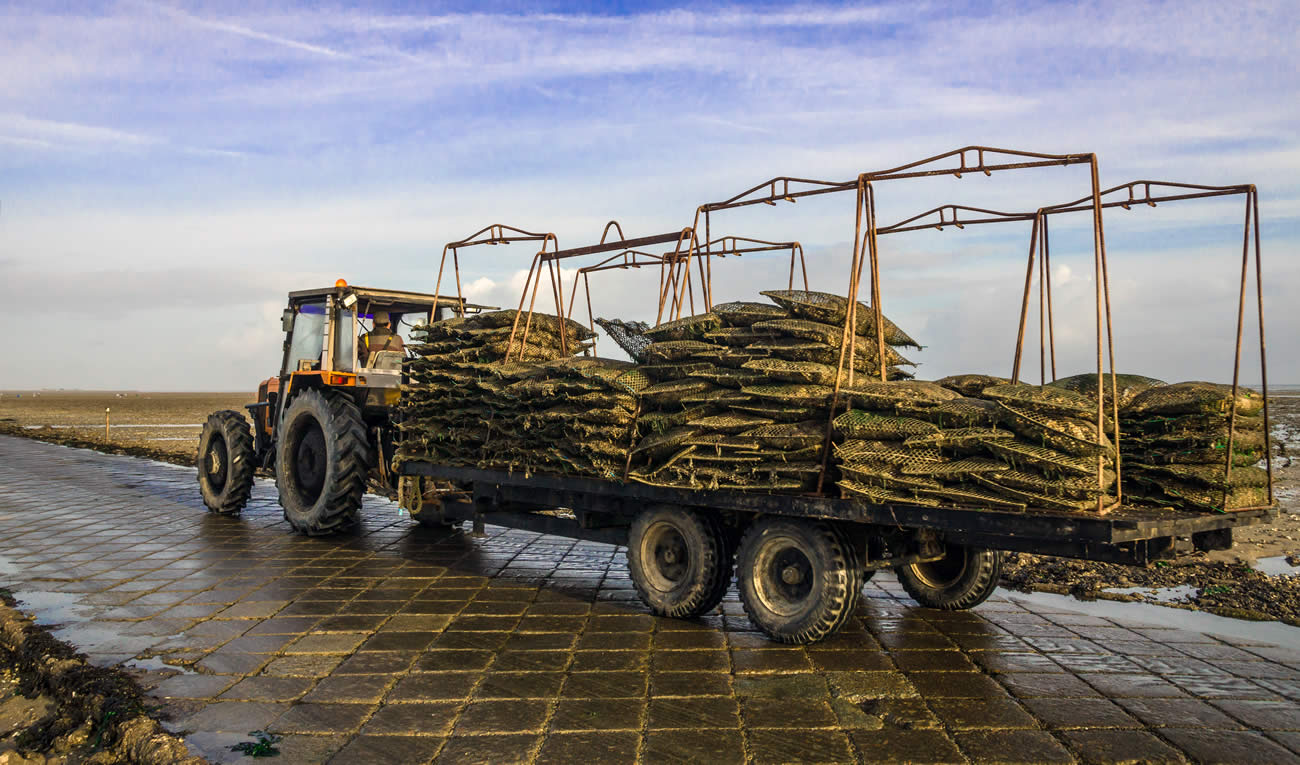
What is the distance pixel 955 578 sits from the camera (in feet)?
22.6

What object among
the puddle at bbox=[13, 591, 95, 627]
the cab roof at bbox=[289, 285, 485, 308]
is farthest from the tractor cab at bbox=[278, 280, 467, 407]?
the puddle at bbox=[13, 591, 95, 627]

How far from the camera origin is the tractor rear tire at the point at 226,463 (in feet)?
37.3

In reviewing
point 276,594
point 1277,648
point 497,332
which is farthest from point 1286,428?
point 276,594

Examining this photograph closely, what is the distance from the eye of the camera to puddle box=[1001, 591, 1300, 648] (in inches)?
245

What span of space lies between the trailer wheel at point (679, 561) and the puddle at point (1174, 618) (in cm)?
273

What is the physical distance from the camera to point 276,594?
23.6ft

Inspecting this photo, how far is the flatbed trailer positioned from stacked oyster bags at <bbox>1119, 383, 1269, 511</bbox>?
18cm

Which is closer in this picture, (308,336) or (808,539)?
(808,539)

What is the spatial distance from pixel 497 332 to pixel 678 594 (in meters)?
3.25

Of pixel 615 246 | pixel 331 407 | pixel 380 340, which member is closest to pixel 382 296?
pixel 380 340

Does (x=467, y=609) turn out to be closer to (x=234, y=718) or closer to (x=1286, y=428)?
(x=234, y=718)

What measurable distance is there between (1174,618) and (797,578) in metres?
3.12

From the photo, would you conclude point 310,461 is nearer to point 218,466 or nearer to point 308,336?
point 308,336

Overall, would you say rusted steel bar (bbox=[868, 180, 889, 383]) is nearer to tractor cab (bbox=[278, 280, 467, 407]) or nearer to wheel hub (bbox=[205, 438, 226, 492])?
Result: tractor cab (bbox=[278, 280, 467, 407])
